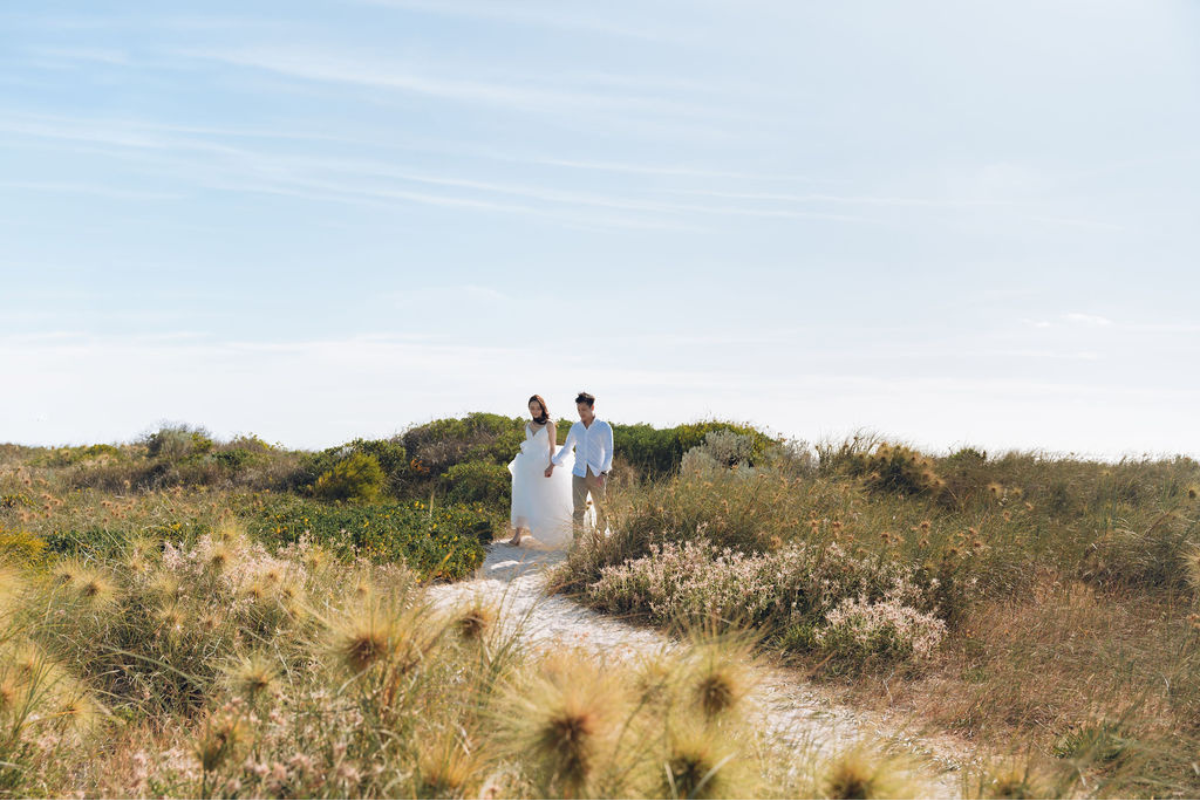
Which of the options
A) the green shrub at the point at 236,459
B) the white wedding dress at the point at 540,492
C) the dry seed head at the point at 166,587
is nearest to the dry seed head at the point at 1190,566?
the white wedding dress at the point at 540,492

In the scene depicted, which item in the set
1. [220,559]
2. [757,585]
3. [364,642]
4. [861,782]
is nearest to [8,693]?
[220,559]

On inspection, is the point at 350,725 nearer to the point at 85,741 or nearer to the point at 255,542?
the point at 85,741

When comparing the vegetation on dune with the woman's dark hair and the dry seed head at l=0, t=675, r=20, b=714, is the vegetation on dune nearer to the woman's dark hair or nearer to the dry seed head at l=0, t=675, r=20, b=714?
the dry seed head at l=0, t=675, r=20, b=714

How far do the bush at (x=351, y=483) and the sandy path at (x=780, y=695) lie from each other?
7.68m

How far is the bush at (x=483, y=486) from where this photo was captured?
14852mm

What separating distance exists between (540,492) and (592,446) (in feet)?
3.81

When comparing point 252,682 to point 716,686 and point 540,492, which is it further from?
point 540,492

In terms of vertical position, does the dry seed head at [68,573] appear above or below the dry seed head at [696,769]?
below

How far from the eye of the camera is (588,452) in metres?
10.7

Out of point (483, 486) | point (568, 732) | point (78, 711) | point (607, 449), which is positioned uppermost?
point (607, 449)

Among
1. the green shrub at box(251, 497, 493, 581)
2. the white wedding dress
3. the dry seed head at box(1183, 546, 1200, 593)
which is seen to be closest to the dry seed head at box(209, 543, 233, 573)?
the green shrub at box(251, 497, 493, 581)

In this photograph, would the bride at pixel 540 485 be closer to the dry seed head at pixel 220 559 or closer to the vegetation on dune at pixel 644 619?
the vegetation on dune at pixel 644 619

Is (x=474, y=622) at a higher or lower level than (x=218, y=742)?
higher

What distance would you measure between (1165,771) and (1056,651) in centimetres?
194
